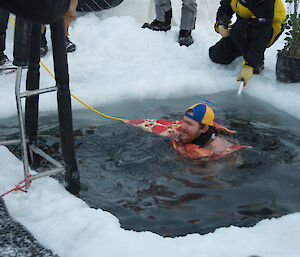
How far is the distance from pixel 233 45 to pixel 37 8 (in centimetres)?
415

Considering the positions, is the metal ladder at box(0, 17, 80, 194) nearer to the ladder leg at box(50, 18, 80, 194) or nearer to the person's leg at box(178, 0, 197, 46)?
the ladder leg at box(50, 18, 80, 194)

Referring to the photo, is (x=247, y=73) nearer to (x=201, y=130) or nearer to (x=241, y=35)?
(x=241, y=35)

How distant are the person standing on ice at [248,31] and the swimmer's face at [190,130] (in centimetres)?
153

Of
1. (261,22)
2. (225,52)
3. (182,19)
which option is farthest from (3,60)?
(261,22)

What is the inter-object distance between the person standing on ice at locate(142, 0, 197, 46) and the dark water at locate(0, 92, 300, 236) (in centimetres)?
159

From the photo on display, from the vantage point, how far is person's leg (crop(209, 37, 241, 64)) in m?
5.15

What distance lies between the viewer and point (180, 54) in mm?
5484

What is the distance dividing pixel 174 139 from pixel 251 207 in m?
1.18

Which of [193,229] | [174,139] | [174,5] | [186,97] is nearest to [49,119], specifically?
[174,139]

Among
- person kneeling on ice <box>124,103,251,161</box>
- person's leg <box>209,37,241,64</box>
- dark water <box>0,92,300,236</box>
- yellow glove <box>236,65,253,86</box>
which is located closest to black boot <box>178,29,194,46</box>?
person's leg <box>209,37,241,64</box>

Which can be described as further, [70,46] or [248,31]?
[70,46]

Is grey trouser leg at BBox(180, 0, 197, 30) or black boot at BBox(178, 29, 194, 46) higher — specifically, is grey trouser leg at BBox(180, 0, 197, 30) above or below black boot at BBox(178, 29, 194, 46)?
above

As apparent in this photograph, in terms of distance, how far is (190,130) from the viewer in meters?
3.36

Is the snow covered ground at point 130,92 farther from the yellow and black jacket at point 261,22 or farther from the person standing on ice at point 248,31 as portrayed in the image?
the yellow and black jacket at point 261,22
